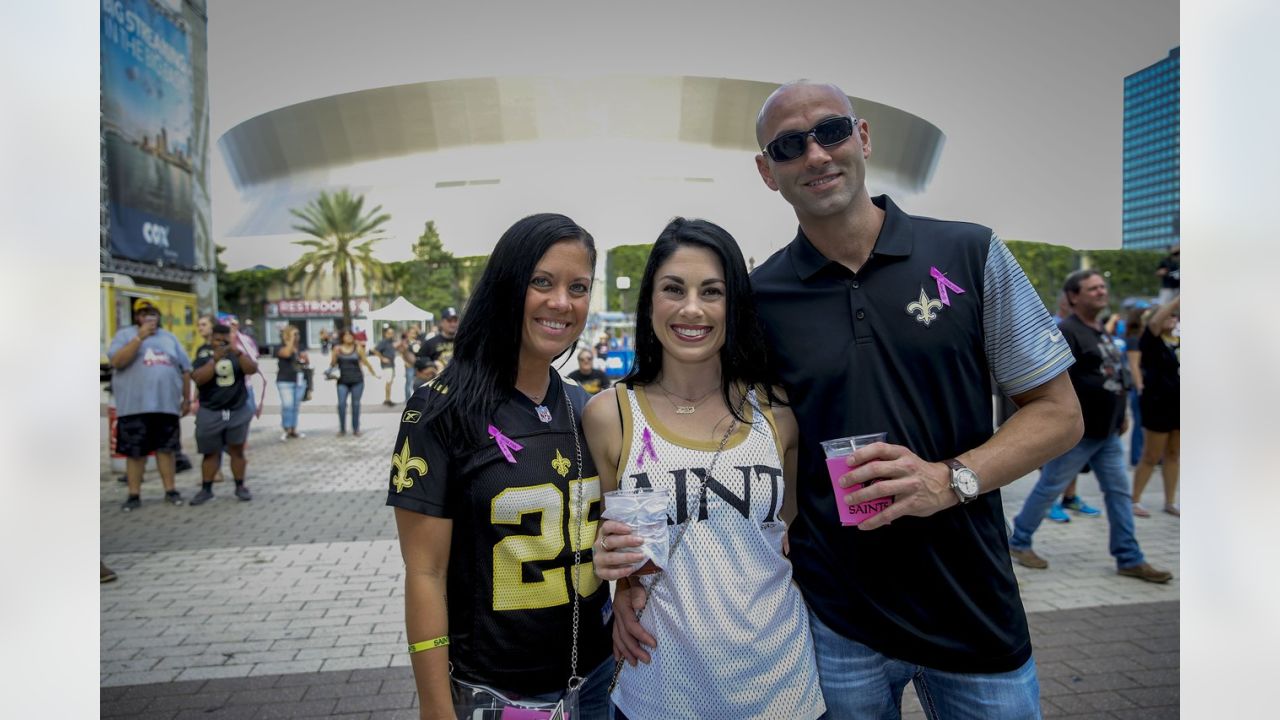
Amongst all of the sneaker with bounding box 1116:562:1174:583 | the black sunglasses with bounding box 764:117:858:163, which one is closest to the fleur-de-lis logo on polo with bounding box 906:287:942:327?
the black sunglasses with bounding box 764:117:858:163

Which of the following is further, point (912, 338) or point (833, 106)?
point (833, 106)

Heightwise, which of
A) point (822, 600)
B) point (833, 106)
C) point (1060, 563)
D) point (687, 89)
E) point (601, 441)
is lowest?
point (1060, 563)

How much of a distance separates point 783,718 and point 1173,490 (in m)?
7.23

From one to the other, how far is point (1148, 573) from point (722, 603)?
4799 mm

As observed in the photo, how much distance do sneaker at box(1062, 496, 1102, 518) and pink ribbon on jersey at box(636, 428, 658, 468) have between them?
6.74 meters

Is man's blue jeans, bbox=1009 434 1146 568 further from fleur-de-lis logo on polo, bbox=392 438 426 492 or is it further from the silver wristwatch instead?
fleur-de-lis logo on polo, bbox=392 438 426 492

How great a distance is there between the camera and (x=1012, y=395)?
1.80 meters

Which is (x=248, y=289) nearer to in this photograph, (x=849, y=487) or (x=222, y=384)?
(x=222, y=384)

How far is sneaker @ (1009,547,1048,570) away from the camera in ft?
17.8

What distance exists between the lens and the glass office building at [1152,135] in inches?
421

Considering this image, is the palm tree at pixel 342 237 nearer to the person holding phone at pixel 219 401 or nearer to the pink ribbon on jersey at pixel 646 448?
the person holding phone at pixel 219 401
